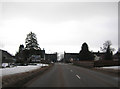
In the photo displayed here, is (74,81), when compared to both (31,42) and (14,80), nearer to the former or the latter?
(14,80)

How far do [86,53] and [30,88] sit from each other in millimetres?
73206

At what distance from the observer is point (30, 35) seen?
3324 inches

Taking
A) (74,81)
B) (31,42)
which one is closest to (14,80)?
(74,81)

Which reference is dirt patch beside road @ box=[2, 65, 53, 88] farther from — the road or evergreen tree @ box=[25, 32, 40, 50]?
evergreen tree @ box=[25, 32, 40, 50]

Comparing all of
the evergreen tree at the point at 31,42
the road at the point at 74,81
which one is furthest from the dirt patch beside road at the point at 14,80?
the evergreen tree at the point at 31,42

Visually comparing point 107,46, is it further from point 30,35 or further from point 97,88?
point 97,88

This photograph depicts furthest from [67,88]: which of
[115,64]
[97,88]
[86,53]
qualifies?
[86,53]

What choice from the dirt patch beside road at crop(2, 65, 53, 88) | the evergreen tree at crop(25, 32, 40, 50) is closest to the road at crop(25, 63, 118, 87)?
the dirt patch beside road at crop(2, 65, 53, 88)

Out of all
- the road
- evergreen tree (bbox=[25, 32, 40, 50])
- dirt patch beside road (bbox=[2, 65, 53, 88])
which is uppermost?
evergreen tree (bbox=[25, 32, 40, 50])

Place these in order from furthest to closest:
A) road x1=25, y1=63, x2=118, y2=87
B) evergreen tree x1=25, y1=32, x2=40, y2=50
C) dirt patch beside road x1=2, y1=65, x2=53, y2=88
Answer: evergreen tree x1=25, y1=32, x2=40, y2=50, road x1=25, y1=63, x2=118, y2=87, dirt patch beside road x1=2, y1=65, x2=53, y2=88

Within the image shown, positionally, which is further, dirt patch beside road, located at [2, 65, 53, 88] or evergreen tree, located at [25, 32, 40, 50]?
evergreen tree, located at [25, 32, 40, 50]

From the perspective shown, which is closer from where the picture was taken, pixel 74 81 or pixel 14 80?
pixel 14 80

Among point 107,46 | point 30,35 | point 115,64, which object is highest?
point 30,35

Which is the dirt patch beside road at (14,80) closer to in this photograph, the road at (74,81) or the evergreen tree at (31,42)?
the road at (74,81)
